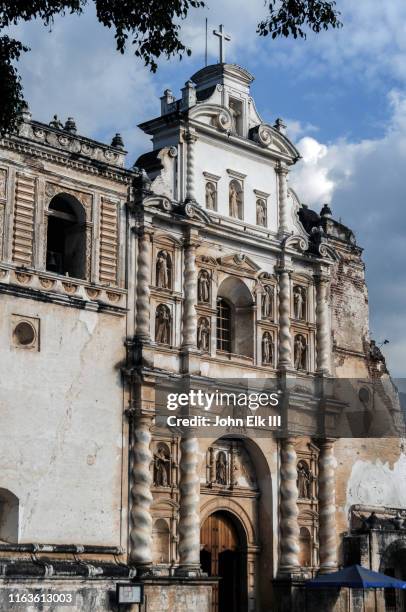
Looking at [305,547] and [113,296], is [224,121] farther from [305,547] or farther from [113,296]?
[305,547]

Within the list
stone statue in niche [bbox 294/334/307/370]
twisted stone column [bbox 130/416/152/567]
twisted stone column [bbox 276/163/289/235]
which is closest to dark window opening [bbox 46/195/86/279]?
twisted stone column [bbox 130/416/152/567]

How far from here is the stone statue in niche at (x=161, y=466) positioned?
24641 mm

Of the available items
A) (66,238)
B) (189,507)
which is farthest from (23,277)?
(189,507)

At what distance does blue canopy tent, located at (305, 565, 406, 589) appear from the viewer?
24905mm

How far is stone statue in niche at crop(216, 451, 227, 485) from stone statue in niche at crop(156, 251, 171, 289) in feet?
13.8

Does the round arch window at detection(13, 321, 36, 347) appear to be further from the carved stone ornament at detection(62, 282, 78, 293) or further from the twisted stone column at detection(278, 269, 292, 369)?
the twisted stone column at detection(278, 269, 292, 369)

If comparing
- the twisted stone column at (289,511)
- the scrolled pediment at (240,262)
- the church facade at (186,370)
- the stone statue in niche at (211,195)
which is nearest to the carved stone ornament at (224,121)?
the church facade at (186,370)

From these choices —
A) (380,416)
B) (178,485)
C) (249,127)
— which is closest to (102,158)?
(249,127)

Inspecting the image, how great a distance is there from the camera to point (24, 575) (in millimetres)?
20703

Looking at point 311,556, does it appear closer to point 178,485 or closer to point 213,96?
point 178,485

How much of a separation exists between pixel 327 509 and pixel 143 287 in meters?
7.64

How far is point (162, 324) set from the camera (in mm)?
25469

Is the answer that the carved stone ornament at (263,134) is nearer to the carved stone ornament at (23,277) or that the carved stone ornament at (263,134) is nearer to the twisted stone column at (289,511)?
the twisted stone column at (289,511)

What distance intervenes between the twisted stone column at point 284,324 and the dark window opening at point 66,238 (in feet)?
19.9
